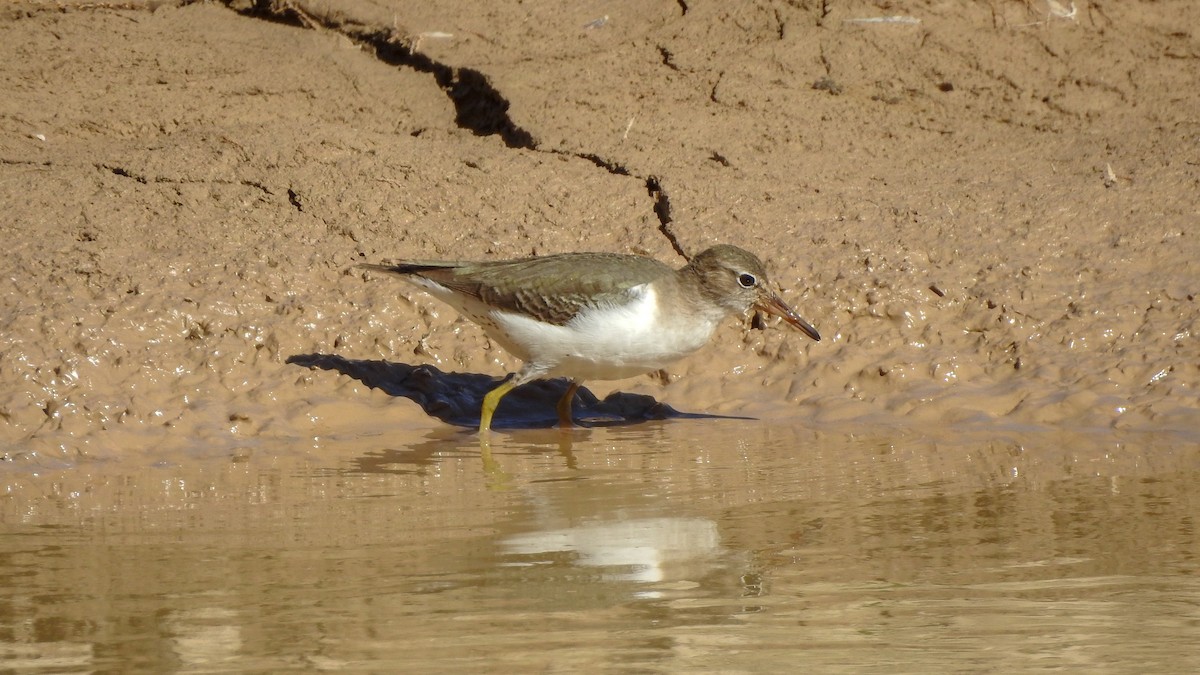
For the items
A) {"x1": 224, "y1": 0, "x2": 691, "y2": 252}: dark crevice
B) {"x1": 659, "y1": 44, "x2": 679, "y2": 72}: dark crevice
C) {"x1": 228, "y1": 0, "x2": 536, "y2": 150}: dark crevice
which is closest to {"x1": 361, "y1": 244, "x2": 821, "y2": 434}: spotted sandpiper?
{"x1": 224, "y1": 0, "x2": 691, "y2": 252}: dark crevice

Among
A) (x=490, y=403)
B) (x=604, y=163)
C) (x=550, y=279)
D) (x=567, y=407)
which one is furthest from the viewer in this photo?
(x=604, y=163)

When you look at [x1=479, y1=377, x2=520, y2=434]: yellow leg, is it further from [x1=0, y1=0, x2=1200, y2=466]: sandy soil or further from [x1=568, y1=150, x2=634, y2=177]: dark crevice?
[x1=568, y1=150, x2=634, y2=177]: dark crevice

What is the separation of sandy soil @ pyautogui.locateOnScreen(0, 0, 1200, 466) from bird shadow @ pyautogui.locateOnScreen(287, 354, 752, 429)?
97 mm

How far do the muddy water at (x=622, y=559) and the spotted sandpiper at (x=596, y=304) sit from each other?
0.51 meters

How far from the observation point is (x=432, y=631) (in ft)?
13.7

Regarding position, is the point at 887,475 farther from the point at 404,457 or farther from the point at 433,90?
the point at 433,90

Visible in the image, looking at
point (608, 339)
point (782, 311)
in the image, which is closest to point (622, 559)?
point (608, 339)

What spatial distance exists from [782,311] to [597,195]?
191cm

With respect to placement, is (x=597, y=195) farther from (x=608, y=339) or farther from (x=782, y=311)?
(x=608, y=339)

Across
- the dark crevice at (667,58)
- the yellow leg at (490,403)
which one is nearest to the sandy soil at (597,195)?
the dark crevice at (667,58)

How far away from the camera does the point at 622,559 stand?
195 inches

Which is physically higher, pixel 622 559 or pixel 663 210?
pixel 663 210

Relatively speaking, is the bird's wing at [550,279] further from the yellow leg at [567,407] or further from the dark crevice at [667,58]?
the dark crevice at [667,58]

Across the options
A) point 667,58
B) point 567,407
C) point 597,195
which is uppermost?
point 667,58
